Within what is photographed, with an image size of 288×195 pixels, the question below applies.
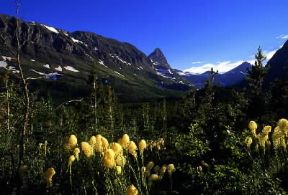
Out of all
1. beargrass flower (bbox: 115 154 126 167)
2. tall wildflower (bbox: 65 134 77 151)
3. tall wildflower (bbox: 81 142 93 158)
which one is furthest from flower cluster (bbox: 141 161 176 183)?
tall wildflower (bbox: 65 134 77 151)

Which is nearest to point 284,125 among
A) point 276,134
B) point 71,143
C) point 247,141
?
point 276,134

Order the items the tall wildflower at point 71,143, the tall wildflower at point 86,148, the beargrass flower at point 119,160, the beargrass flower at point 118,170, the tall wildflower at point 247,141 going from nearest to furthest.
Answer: the beargrass flower at point 118,170, the beargrass flower at point 119,160, the tall wildflower at point 86,148, the tall wildflower at point 247,141, the tall wildflower at point 71,143

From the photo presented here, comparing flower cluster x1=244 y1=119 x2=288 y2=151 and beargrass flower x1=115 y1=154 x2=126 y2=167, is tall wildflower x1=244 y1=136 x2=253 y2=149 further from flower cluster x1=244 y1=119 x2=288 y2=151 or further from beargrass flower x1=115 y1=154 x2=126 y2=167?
beargrass flower x1=115 y1=154 x2=126 y2=167

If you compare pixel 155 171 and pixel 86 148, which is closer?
pixel 86 148

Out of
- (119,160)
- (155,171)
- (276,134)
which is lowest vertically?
(155,171)

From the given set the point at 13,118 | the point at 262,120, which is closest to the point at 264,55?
the point at 13,118

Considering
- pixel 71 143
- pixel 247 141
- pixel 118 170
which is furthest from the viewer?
pixel 71 143

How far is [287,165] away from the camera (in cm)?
757

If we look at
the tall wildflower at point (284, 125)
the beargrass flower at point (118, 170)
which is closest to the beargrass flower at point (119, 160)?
the beargrass flower at point (118, 170)

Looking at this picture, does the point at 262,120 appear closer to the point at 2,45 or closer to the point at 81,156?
the point at 81,156

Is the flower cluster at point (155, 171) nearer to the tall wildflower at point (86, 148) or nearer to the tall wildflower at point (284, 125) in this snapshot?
the tall wildflower at point (86, 148)

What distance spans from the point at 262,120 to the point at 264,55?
178 feet

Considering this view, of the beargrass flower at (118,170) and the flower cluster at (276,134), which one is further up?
the flower cluster at (276,134)

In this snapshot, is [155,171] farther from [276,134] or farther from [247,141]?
[276,134]
